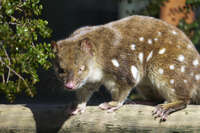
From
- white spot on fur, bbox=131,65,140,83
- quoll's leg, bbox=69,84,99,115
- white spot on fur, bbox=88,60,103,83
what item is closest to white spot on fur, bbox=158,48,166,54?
white spot on fur, bbox=131,65,140,83

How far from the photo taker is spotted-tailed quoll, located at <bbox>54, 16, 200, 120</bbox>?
12.8 ft

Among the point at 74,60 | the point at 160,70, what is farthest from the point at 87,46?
the point at 160,70

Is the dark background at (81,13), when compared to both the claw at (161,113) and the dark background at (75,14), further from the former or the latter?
the claw at (161,113)

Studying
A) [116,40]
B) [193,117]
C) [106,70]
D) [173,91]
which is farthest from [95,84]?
[193,117]

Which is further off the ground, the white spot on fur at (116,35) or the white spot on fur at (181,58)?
the white spot on fur at (116,35)

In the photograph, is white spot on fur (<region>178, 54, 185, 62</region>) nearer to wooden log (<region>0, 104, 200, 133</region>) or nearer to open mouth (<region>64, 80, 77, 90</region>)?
wooden log (<region>0, 104, 200, 133</region>)

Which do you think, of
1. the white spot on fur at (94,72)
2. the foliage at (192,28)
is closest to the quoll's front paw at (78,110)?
the white spot on fur at (94,72)

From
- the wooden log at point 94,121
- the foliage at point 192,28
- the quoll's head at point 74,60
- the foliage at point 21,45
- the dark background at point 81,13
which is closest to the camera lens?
the foliage at point 21,45

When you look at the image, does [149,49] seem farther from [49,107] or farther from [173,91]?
[49,107]

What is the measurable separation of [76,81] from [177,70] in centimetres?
106

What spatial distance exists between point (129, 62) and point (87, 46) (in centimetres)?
47

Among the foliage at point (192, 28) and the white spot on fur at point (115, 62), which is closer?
the white spot on fur at point (115, 62)

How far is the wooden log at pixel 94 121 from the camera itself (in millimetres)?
3518

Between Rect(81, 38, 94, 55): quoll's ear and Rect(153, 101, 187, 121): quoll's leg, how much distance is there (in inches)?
→ 35.6
